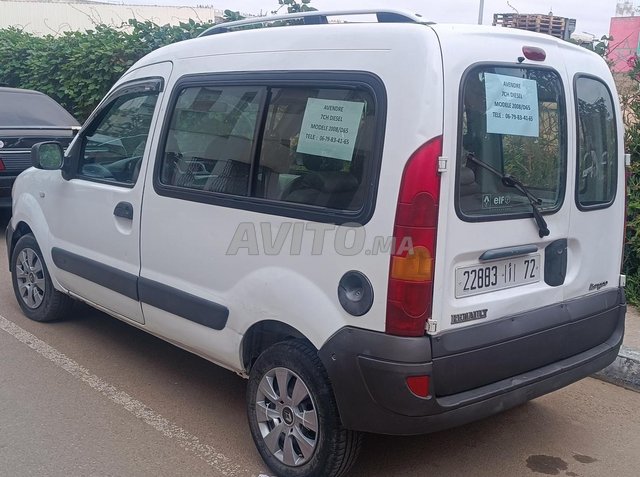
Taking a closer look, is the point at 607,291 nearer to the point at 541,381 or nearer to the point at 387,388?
the point at 541,381

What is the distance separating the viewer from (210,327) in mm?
3713

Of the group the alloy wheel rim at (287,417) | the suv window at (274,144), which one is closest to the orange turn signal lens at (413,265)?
the suv window at (274,144)

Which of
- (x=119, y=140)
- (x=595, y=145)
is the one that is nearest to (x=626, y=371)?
(x=595, y=145)

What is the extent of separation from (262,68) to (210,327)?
52.6 inches

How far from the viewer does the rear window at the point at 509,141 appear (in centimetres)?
301

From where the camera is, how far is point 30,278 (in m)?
5.48

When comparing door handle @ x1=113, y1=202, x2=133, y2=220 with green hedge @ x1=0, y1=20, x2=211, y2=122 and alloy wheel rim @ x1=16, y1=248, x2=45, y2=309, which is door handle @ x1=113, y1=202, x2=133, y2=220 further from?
green hedge @ x1=0, y1=20, x2=211, y2=122

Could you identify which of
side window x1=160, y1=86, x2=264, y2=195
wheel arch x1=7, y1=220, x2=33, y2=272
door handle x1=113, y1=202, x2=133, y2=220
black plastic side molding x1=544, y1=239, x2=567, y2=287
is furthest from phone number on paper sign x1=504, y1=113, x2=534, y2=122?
wheel arch x1=7, y1=220, x2=33, y2=272

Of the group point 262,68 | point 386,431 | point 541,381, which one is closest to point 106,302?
point 262,68

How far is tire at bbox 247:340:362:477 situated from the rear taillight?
1.67ft

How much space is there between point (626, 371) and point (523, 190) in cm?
214

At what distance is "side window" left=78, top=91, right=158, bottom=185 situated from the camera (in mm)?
4250

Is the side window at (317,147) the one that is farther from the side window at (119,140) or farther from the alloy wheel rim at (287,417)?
the side window at (119,140)

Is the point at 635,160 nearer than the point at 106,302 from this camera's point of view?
No
